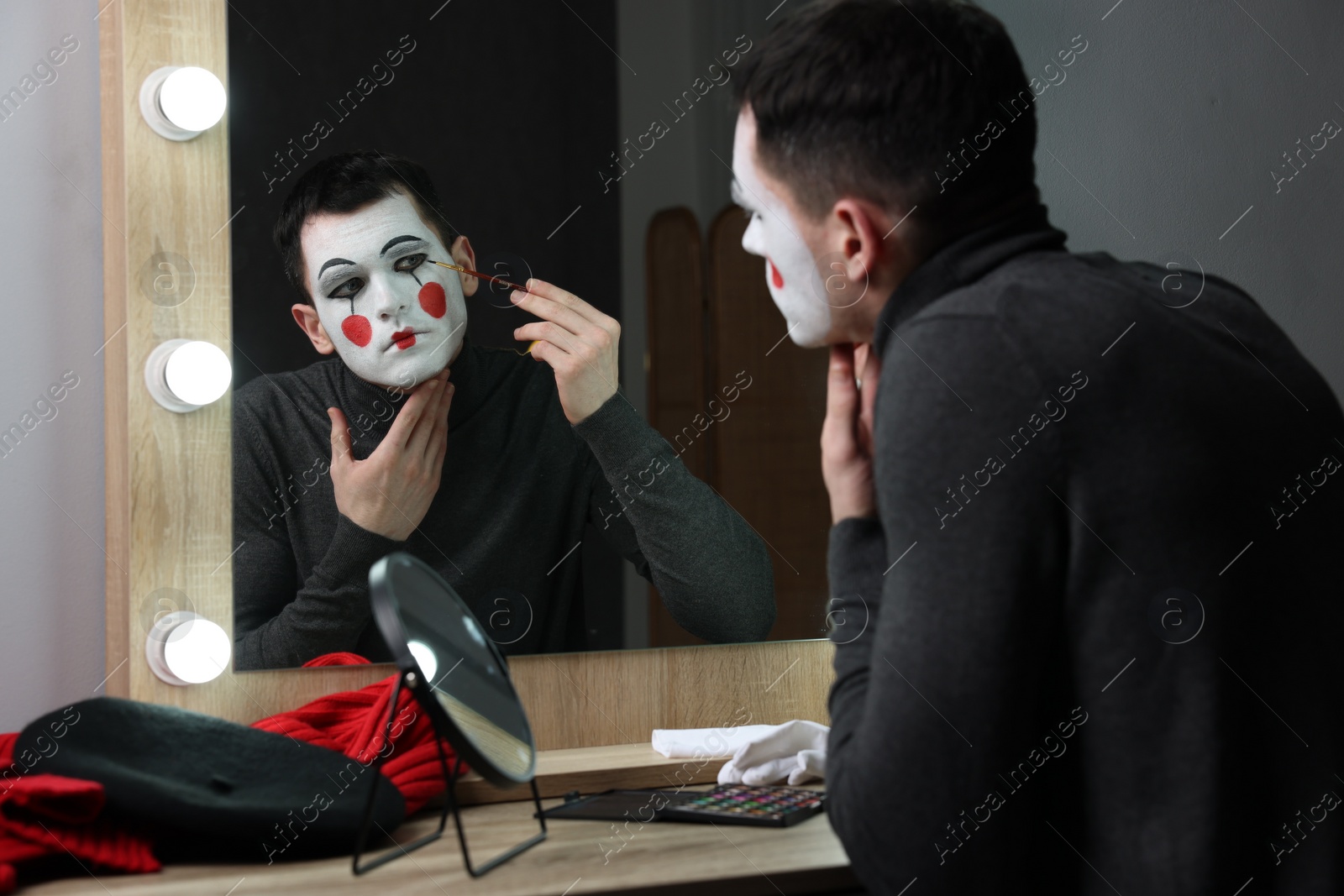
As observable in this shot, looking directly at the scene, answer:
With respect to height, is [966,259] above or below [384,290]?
below

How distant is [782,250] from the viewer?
0.79 meters

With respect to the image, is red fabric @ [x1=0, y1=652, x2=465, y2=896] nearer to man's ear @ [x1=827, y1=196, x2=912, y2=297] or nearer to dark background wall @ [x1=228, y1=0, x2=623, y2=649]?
dark background wall @ [x1=228, y1=0, x2=623, y2=649]

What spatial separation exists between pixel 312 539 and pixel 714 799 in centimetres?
48

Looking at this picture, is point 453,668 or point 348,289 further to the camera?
point 348,289

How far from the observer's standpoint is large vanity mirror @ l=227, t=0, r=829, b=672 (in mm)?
1076

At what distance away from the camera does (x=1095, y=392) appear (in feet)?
1.83

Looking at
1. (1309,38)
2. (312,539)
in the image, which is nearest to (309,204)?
(312,539)

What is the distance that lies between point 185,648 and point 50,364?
0.33 meters

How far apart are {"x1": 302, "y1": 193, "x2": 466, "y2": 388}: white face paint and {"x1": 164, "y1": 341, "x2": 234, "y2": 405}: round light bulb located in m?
0.11

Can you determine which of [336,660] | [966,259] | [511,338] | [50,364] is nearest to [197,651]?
[336,660]

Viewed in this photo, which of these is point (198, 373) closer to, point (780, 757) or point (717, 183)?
point (717, 183)

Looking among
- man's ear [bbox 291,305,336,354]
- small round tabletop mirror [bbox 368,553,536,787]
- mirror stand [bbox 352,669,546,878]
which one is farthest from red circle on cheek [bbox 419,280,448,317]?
mirror stand [bbox 352,669,546,878]

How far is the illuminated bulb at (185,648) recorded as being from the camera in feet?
3.38

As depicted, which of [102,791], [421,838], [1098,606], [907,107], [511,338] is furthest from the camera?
[511,338]
